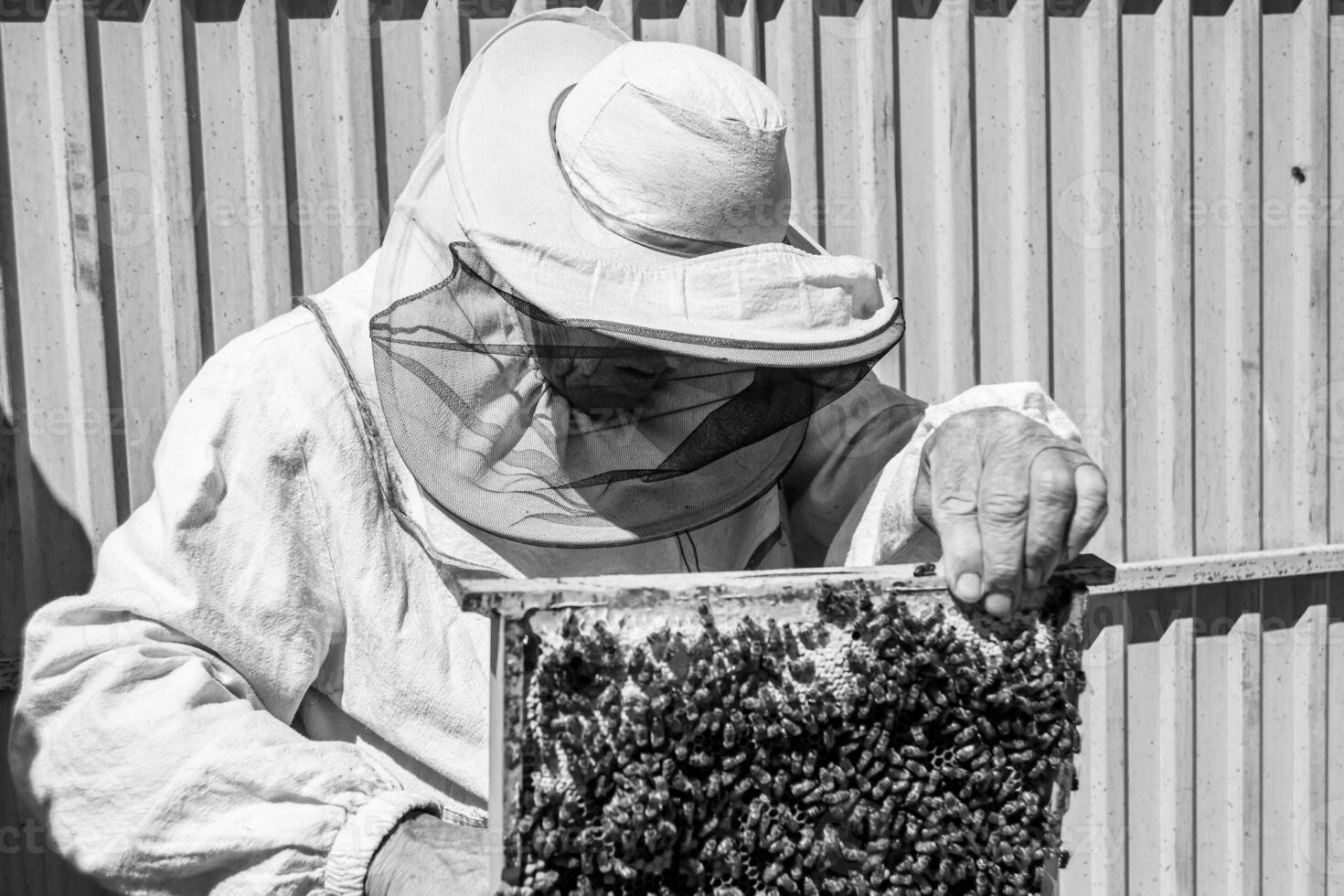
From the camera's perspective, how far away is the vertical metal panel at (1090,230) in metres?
3.80

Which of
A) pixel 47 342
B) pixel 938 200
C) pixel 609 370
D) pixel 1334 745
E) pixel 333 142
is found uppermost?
pixel 333 142

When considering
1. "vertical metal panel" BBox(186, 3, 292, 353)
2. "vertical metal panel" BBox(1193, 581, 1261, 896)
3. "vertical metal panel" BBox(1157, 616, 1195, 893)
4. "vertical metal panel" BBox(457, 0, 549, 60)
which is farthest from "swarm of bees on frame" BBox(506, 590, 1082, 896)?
"vertical metal panel" BBox(1193, 581, 1261, 896)

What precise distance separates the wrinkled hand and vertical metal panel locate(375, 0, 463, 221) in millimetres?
2008

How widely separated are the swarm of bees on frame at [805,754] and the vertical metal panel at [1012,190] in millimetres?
2344

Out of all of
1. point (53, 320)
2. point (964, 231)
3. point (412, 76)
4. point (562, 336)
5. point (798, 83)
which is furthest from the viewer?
point (964, 231)

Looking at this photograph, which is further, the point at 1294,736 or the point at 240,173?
the point at 1294,736

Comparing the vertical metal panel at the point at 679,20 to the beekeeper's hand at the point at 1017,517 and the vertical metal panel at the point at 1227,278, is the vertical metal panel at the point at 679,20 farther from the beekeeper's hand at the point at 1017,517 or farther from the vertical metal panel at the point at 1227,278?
the beekeeper's hand at the point at 1017,517

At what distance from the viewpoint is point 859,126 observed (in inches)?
141

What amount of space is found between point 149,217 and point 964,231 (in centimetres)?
235

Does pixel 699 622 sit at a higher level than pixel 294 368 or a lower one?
lower

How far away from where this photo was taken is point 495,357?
182 cm

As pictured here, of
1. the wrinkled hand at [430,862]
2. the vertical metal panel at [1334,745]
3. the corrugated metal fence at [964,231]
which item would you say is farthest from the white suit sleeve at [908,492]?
the vertical metal panel at [1334,745]

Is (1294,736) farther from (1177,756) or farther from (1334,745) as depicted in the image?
(1177,756)

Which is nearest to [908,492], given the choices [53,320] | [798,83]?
[798,83]
